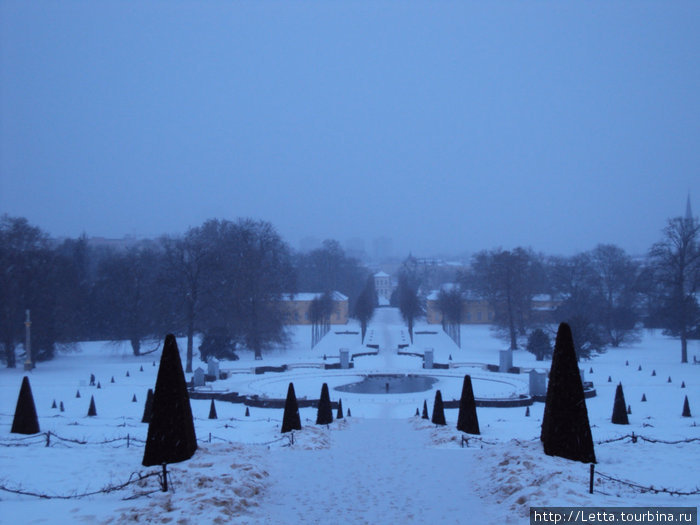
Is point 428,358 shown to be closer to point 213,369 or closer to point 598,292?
point 213,369

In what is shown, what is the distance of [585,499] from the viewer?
8828mm

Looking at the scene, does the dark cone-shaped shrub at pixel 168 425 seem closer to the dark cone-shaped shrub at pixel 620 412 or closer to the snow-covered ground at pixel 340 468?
the snow-covered ground at pixel 340 468

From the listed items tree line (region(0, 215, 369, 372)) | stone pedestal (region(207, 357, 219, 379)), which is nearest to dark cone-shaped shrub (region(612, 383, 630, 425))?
stone pedestal (region(207, 357, 219, 379))

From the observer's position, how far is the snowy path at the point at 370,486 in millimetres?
9124

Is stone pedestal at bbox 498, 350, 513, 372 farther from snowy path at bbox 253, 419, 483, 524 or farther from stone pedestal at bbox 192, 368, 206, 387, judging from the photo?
snowy path at bbox 253, 419, 483, 524

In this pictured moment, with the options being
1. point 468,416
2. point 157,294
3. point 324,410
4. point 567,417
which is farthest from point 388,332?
point 567,417

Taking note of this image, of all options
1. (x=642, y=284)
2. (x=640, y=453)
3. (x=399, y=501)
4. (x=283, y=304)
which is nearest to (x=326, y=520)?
(x=399, y=501)

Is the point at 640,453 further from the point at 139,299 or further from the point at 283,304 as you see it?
the point at 139,299

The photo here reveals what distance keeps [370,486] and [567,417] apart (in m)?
4.02

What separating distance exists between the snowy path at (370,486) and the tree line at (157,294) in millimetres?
26656

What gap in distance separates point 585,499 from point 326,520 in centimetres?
383

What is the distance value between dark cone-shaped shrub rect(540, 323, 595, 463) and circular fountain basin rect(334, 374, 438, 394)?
19378 mm

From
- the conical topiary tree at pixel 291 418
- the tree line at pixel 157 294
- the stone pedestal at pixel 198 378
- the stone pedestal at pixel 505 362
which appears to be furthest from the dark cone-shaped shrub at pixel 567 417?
the tree line at pixel 157 294

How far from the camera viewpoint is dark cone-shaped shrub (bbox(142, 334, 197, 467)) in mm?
11344
